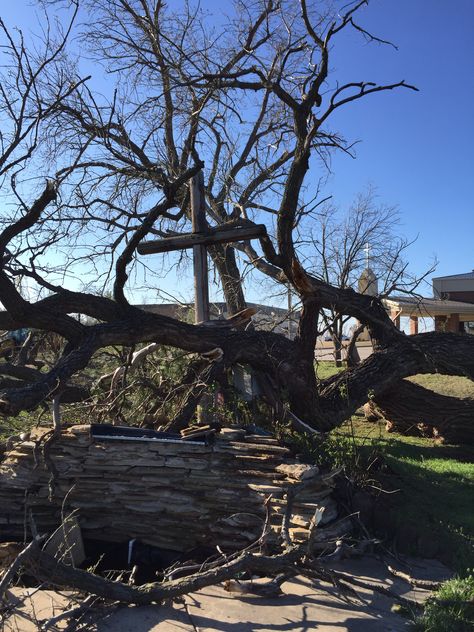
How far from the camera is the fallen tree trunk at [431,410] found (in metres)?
8.86

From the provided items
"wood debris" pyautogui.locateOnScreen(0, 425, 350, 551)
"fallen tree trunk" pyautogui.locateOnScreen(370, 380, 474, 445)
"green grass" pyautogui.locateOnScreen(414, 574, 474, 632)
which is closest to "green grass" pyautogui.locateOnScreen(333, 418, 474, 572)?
"fallen tree trunk" pyautogui.locateOnScreen(370, 380, 474, 445)

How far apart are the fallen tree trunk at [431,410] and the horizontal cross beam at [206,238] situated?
3373 millimetres

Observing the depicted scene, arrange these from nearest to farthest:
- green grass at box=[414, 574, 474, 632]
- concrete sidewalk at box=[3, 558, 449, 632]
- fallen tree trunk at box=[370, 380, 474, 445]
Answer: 1. green grass at box=[414, 574, 474, 632]
2. concrete sidewalk at box=[3, 558, 449, 632]
3. fallen tree trunk at box=[370, 380, 474, 445]

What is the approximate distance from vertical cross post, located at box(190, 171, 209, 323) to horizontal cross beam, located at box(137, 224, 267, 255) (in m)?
0.15

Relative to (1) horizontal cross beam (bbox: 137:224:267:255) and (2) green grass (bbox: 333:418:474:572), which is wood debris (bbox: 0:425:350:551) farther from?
(1) horizontal cross beam (bbox: 137:224:267:255)

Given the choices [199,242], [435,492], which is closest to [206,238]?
[199,242]

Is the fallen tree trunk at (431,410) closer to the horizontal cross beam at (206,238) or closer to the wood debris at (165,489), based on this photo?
the horizontal cross beam at (206,238)

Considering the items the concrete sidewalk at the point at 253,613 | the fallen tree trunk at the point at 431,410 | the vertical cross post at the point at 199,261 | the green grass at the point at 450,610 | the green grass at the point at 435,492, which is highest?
the vertical cross post at the point at 199,261

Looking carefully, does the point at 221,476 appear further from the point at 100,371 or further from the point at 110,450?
the point at 100,371

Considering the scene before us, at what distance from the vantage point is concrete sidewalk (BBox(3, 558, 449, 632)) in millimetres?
3818

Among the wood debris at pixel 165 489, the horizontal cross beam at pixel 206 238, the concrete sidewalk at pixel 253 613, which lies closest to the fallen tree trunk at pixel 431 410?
the horizontal cross beam at pixel 206 238

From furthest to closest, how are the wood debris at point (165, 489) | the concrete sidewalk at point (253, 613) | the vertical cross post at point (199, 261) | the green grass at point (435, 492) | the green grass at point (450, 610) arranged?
the vertical cross post at point (199, 261), the wood debris at point (165, 489), the green grass at point (435, 492), the concrete sidewalk at point (253, 613), the green grass at point (450, 610)

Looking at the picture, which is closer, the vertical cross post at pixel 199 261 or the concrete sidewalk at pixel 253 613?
the concrete sidewalk at pixel 253 613

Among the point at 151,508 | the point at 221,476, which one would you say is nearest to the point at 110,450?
the point at 151,508
